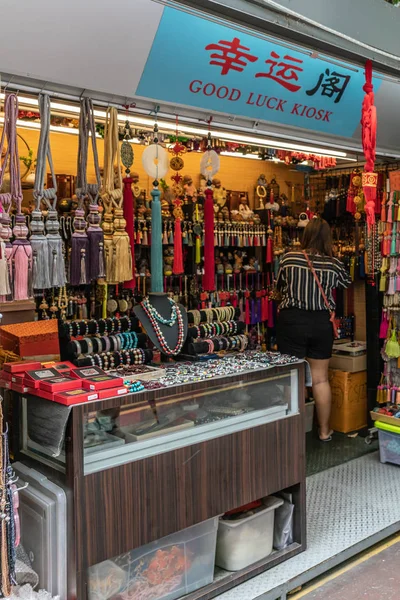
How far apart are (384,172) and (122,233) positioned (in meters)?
3.19

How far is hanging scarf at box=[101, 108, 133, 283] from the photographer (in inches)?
124

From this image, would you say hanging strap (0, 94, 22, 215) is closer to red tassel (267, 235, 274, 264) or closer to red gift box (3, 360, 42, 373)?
red gift box (3, 360, 42, 373)

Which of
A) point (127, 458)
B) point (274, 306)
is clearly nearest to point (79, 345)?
point (127, 458)

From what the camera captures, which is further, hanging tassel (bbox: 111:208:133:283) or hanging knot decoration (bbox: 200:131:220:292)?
hanging knot decoration (bbox: 200:131:220:292)

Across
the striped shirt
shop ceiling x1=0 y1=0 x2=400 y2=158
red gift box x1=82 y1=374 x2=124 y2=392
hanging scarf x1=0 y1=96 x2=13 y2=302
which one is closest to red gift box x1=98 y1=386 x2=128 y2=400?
red gift box x1=82 y1=374 x2=124 y2=392

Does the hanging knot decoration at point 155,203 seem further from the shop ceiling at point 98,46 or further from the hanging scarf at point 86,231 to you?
the hanging scarf at point 86,231

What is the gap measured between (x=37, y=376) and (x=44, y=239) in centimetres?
62

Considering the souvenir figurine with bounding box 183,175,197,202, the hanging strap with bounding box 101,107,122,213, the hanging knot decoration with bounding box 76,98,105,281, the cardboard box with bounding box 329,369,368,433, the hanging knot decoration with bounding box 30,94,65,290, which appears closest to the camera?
the hanging knot decoration with bounding box 30,94,65,290

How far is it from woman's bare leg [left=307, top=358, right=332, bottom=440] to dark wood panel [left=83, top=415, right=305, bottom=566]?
1843 mm

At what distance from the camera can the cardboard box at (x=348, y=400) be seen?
5.52 meters

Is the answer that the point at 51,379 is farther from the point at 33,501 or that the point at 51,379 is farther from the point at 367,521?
the point at 367,521

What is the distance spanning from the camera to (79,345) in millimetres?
3201

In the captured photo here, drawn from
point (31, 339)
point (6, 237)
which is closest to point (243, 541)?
point (31, 339)

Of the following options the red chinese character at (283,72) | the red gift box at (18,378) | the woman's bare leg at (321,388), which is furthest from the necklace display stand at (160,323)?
the woman's bare leg at (321,388)
